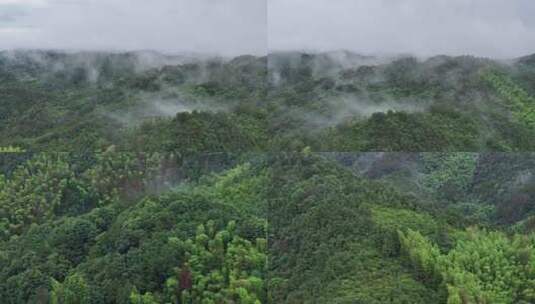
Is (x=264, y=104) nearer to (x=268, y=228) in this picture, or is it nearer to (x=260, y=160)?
(x=260, y=160)

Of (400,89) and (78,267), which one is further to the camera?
(400,89)

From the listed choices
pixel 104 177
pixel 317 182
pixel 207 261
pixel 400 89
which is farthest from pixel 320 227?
pixel 104 177

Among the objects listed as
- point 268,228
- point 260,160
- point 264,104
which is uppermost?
point 264,104

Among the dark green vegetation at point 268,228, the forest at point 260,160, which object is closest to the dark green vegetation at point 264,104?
the forest at point 260,160

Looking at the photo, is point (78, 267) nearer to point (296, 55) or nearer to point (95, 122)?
point (95, 122)

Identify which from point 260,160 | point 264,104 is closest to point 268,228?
point 260,160

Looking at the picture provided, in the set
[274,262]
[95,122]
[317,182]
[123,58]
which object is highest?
[123,58]

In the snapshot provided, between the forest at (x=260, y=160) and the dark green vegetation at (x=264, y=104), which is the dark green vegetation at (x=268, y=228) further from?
the dark green vegetation at (x=264, y=104)
